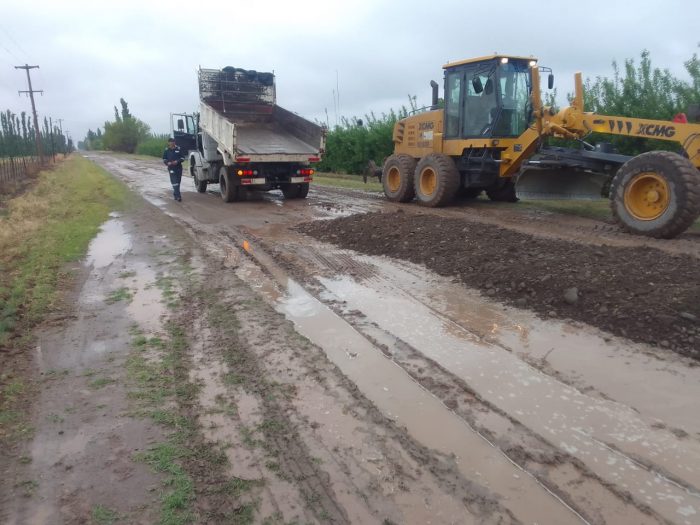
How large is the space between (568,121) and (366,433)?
8.76m

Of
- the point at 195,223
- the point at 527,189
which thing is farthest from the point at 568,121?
the point at 195,223

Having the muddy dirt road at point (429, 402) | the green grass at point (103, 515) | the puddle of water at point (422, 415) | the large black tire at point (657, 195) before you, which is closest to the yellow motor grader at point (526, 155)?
the large black tire at point (657, 195)

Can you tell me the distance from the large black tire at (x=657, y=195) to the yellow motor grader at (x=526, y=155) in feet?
0.05

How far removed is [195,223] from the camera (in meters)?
11.1

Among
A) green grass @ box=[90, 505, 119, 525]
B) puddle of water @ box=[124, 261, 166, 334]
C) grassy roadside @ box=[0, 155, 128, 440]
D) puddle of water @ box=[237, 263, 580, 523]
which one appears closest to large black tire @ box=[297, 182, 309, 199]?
grassy roadside @ box=[0, 155, 128, 440]

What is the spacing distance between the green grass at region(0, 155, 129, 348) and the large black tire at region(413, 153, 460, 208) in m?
7.25

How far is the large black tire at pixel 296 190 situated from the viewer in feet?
49.7

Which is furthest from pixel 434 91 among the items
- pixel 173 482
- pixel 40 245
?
pixel 173 482

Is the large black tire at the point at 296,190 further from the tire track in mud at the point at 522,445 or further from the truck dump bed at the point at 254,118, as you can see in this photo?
the tire track in mud at the point at 522,445

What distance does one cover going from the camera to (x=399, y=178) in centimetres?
1369

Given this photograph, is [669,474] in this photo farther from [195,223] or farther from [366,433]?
[195,223]

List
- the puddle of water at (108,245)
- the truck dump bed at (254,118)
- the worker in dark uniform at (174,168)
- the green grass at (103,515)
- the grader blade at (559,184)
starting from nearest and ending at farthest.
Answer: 1. the green grass at (103,515)
2. the puddle of water at (108,245)
3. the grader blade at (559,184)
4. the truck dump bed at (254,118)
5. the worker in dark uniform at (174,168)

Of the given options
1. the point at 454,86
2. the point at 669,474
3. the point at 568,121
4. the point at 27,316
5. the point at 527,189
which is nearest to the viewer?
the point at 669,474

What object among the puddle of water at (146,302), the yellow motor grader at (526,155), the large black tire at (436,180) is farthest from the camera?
the large black tire at (436,180)
